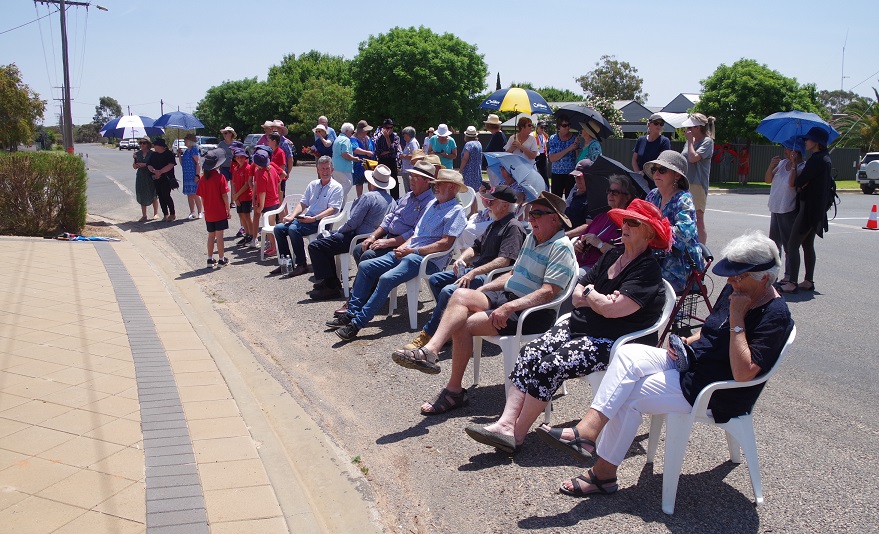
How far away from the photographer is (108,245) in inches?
488

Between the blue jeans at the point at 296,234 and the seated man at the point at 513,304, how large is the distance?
Result: 495 centimetres

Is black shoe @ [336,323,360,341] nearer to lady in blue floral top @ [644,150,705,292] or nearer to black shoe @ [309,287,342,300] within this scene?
black shoe @ [309,287,342,300]

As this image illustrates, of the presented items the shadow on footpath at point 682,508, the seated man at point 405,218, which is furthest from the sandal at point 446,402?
the seated man at point 405,218

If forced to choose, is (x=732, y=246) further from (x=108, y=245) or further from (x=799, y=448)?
(x=108, y=245)

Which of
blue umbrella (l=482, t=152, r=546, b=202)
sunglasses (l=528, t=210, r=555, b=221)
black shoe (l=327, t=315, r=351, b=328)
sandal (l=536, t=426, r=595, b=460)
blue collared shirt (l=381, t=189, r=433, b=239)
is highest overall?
blue umbrella (l=482, t=152, r=546, b=202)

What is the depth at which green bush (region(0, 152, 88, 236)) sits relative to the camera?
12.5m

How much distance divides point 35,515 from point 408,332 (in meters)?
3.86

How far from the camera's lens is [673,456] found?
358 cm

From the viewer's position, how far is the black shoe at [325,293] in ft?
27.7

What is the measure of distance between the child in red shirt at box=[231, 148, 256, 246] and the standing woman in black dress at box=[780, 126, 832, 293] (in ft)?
26.0

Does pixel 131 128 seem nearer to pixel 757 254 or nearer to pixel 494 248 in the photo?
pixel 494 248

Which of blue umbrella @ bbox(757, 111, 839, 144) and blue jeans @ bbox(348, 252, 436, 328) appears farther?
blue umbrella @ bbox(757, 111, 839, 144)

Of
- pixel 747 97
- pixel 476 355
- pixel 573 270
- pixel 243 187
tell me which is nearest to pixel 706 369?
pixel 573 270

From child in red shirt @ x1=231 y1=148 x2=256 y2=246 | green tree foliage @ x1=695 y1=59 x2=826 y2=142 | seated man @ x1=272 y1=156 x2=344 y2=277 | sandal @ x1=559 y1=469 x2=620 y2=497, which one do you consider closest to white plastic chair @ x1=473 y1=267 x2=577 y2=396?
sandal @ x1=559 y1=469 x2=620 y2=497
